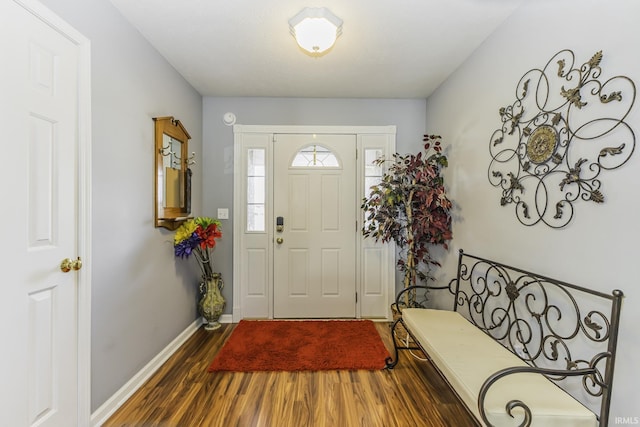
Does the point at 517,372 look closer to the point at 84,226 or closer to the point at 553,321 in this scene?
the point at 553,321

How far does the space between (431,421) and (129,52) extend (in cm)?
302

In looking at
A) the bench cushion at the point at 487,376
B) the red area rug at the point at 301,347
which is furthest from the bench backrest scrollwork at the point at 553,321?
the red area rug at the point at 301,347

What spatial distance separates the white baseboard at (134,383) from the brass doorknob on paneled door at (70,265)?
0.87m

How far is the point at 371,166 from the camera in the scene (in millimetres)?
2996

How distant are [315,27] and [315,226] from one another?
1884 mm

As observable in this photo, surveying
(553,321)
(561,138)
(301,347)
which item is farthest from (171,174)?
(553,321)

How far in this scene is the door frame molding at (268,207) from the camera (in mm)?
2938

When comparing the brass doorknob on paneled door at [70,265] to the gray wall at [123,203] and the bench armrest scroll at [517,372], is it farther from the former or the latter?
the bench armrest scroll at [517,372]

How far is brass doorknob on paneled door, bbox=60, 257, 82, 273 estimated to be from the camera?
4.33 feet

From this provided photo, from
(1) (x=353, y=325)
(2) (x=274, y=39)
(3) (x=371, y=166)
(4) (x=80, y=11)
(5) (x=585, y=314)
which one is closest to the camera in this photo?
(5) (x=585, y=314)

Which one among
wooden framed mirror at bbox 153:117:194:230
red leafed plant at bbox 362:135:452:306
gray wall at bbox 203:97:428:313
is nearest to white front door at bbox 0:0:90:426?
wooden framed mirror at bbox 153:117:194:230

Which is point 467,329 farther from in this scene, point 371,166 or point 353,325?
point 371,166

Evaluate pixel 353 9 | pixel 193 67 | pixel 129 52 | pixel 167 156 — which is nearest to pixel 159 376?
pixel 167 156

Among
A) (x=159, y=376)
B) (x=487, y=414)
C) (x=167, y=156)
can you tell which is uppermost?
(x=167, y=156)
